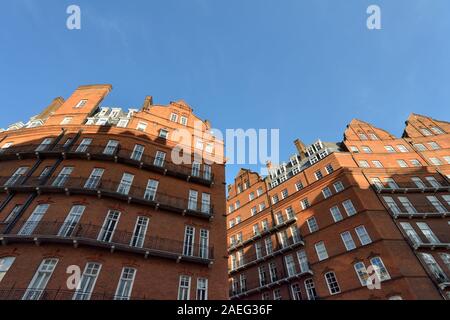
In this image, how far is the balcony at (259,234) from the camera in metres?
30.9

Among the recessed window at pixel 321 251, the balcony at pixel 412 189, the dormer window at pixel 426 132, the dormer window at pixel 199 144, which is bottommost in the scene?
the recessed window at pixel 321 251

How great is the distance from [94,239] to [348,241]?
80.3ft

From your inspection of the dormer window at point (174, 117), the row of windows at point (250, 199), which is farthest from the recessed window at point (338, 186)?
the dormer window at point (174, 117)

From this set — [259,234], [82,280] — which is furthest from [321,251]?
[82,280]

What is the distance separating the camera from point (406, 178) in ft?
92.1

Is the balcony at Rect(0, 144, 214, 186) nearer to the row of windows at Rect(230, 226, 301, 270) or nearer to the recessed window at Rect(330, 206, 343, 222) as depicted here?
the row of windows at Rect(230, 226, 301, 270)

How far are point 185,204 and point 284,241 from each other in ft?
56.7

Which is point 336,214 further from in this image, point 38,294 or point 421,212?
point 38,294

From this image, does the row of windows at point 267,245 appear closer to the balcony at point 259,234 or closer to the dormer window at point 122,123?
the balcony at point 259,234

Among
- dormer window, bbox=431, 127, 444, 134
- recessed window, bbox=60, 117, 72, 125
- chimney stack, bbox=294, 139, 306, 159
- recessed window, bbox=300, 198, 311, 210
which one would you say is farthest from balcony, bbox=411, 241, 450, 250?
recessed window, bbox=60, 117, 72, 125

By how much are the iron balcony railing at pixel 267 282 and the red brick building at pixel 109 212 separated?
1278 cm

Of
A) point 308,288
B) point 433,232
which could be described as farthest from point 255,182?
point 433,232
